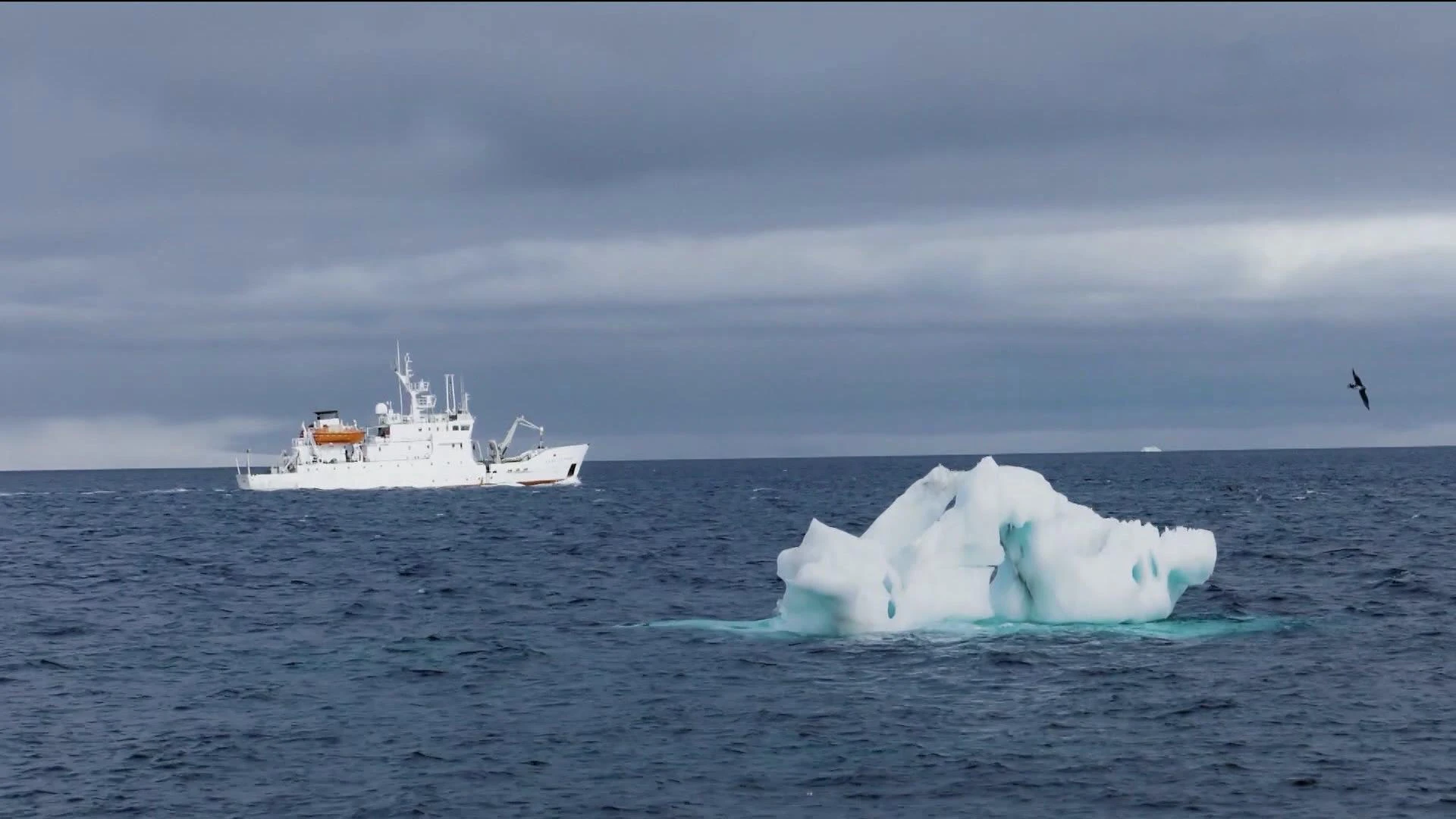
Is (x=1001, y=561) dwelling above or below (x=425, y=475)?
below

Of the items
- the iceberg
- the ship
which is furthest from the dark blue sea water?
the ship

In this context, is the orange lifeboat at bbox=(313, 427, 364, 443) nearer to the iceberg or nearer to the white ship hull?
the white ship hull

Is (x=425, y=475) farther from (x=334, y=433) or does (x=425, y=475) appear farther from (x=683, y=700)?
(x=683, y=700)

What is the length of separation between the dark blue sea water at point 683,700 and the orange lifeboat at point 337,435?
6811cm

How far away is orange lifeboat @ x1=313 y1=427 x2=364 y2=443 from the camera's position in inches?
4373

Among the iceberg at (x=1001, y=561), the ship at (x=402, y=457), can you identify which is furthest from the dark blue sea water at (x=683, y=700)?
the ship at (x=402, y=457)

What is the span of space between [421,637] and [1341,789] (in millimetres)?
18316

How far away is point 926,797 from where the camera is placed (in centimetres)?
1670

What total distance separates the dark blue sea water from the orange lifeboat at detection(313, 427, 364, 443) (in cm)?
6811

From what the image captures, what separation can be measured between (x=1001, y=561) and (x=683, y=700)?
30.0ft

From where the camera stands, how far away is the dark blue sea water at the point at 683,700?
56.1ft

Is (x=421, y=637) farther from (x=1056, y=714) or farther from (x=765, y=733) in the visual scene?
(x=1056, y=714)

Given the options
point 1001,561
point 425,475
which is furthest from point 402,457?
point 1001,561

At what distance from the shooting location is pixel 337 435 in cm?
11125
